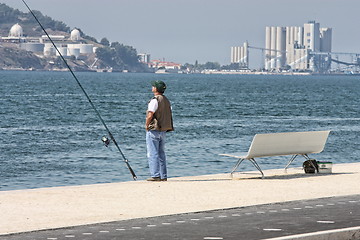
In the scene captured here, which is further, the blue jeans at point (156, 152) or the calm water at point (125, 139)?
the calm water at point (125, 139)

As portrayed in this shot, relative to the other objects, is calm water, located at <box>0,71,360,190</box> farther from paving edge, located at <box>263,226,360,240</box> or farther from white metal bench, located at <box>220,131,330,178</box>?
paving edge, located at <box>263,226,360,240</box>

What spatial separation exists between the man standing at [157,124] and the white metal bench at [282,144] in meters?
1.21

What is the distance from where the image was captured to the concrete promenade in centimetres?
1073

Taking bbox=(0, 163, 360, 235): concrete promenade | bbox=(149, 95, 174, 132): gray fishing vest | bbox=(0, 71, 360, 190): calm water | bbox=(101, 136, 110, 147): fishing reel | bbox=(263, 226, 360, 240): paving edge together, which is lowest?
bbox=(0, 71, 360, 190): calm water

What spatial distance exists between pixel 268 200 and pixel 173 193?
1423 millimetres

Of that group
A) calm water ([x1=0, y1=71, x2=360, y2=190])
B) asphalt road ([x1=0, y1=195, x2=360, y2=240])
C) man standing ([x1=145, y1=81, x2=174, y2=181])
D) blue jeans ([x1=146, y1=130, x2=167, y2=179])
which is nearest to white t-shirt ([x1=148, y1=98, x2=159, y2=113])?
man standing ([x1=145, y1=81, x2=174, y2=181])

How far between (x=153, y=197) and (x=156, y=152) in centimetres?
222

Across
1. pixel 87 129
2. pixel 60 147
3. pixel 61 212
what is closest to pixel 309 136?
pixel 61 212

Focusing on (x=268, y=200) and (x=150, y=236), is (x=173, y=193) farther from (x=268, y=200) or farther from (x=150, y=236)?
(x=150, y=236)

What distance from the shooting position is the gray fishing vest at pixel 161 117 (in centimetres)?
1469

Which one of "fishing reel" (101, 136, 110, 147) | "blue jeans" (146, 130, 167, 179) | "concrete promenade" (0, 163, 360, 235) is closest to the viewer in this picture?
"concrete promenade" (0, 163, 360, 235)

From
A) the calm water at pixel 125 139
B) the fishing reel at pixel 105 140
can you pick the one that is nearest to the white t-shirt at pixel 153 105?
the fishing reel at pixel 105 140

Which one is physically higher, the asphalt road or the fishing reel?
the fishing reel

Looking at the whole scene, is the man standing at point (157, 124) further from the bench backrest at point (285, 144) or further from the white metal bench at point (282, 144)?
the bench backrest at point (285, 144)
